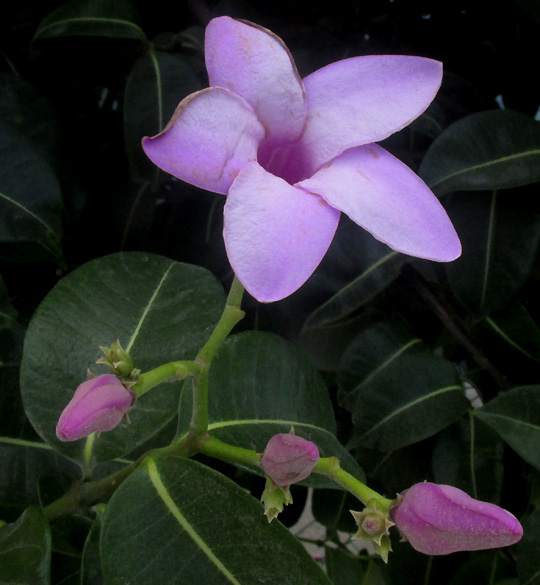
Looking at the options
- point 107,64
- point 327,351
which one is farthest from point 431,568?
point 107,64

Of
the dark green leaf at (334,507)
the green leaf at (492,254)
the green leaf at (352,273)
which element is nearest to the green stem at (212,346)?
the green leaf at (352,273)

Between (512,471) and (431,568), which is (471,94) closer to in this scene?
(512,471)

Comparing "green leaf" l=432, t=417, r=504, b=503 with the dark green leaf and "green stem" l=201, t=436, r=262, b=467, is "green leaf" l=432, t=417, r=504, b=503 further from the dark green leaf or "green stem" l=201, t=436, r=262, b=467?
"green stem" l=201, t=436, r=262, b=467

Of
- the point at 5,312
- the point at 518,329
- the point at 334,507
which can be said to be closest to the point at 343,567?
the point at 334,507

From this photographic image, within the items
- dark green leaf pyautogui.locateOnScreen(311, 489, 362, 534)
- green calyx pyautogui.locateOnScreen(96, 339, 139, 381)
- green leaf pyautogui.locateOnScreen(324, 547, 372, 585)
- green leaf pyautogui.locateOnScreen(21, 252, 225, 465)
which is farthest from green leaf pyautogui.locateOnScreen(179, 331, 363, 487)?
green leaf pyautogui.locateOnScreen(324, 547, 372, 585)

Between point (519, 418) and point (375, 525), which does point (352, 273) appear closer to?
point (519, 418)

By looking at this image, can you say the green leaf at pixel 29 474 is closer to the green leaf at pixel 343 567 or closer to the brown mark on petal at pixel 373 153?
the brown mark on petal at pixel 373 153
